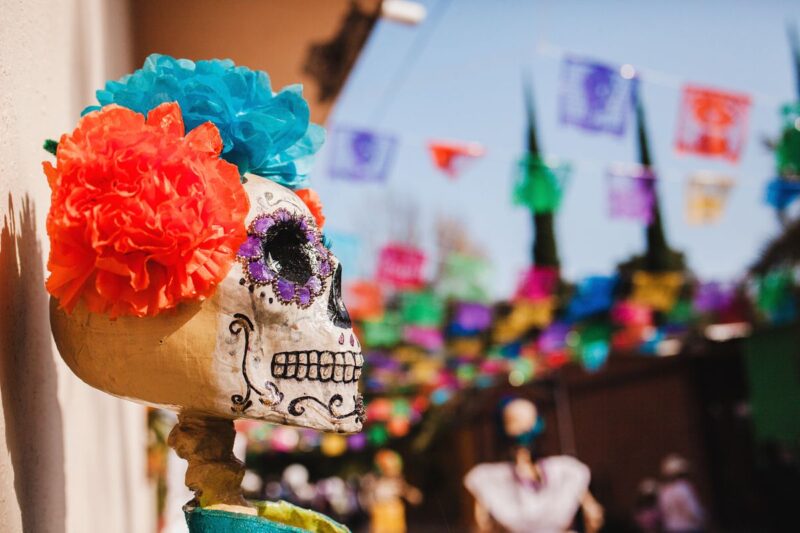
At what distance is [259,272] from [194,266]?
0.41 ft

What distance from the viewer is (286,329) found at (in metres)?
1.20

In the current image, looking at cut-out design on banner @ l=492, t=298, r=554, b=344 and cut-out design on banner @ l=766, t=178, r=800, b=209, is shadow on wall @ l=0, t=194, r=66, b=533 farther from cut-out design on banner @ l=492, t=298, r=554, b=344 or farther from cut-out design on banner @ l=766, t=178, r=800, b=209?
cut-out design on banner @ l=492, t=298, r=554, b=344

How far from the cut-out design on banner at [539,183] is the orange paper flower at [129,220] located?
6.77m

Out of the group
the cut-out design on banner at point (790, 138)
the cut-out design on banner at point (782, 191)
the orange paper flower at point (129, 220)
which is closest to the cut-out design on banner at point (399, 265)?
the cut-out design on banner at point (782, 191)

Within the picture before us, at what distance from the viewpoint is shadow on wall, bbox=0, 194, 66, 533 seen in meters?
1.12

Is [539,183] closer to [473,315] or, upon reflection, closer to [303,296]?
[473,315]

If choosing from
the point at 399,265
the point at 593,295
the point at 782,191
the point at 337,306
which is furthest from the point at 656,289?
the point at 337,306

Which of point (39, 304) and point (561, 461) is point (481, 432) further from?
point (39, 304)

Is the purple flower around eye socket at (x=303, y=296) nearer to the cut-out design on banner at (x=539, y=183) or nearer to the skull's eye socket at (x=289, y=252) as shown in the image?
the skull's eye socket at (x=289, y=252)

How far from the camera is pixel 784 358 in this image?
12.1 metres

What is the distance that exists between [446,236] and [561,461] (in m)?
18.1

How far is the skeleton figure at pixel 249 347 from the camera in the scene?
3.68 ft

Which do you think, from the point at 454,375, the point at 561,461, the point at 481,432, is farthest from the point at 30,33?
the point at 481,432

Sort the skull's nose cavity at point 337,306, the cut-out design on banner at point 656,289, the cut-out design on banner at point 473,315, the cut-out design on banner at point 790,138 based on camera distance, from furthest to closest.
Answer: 1. the cut-out design on banner at point 473,315
2. the cut-out design on banner at point 656,289
3. the cut-out design on banner at point 790,138
4. the skull's nose cavity at point 337,306
